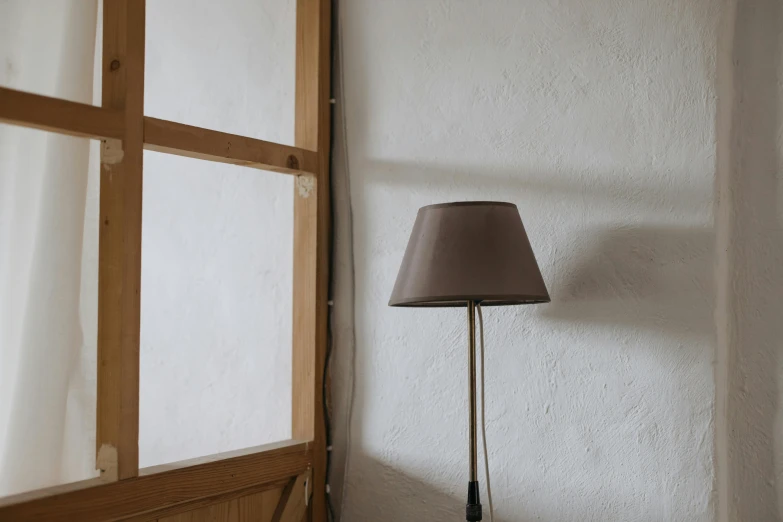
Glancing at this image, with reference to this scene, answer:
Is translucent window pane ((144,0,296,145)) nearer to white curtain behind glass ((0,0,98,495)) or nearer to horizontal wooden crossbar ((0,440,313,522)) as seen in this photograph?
white curtain behind glass ((0,0,98,495))

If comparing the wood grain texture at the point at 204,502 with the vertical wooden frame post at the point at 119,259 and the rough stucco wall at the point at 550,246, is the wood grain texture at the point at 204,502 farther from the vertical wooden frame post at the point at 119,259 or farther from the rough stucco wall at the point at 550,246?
the rough stucco wall at the point at 550,246

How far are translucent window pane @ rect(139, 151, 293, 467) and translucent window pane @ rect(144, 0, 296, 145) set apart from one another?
192 mm

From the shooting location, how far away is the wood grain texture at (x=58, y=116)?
1.81 metres

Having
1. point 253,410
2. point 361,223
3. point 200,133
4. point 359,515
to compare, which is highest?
point 200,133

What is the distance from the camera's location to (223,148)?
7.59ft

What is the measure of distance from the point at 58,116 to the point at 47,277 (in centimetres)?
83

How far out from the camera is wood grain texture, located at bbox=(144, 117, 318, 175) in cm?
216

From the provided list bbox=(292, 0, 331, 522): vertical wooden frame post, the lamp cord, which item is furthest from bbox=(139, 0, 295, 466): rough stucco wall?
the lamp cord

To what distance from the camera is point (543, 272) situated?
7.56 feet

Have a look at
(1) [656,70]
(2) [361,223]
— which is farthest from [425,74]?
(1) [656,70]

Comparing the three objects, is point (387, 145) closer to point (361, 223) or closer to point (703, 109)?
point (361, 223)

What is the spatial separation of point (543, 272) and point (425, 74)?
77cm

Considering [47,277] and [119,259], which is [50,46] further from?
[119,259]

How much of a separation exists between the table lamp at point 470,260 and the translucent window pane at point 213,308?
38.3 inches
